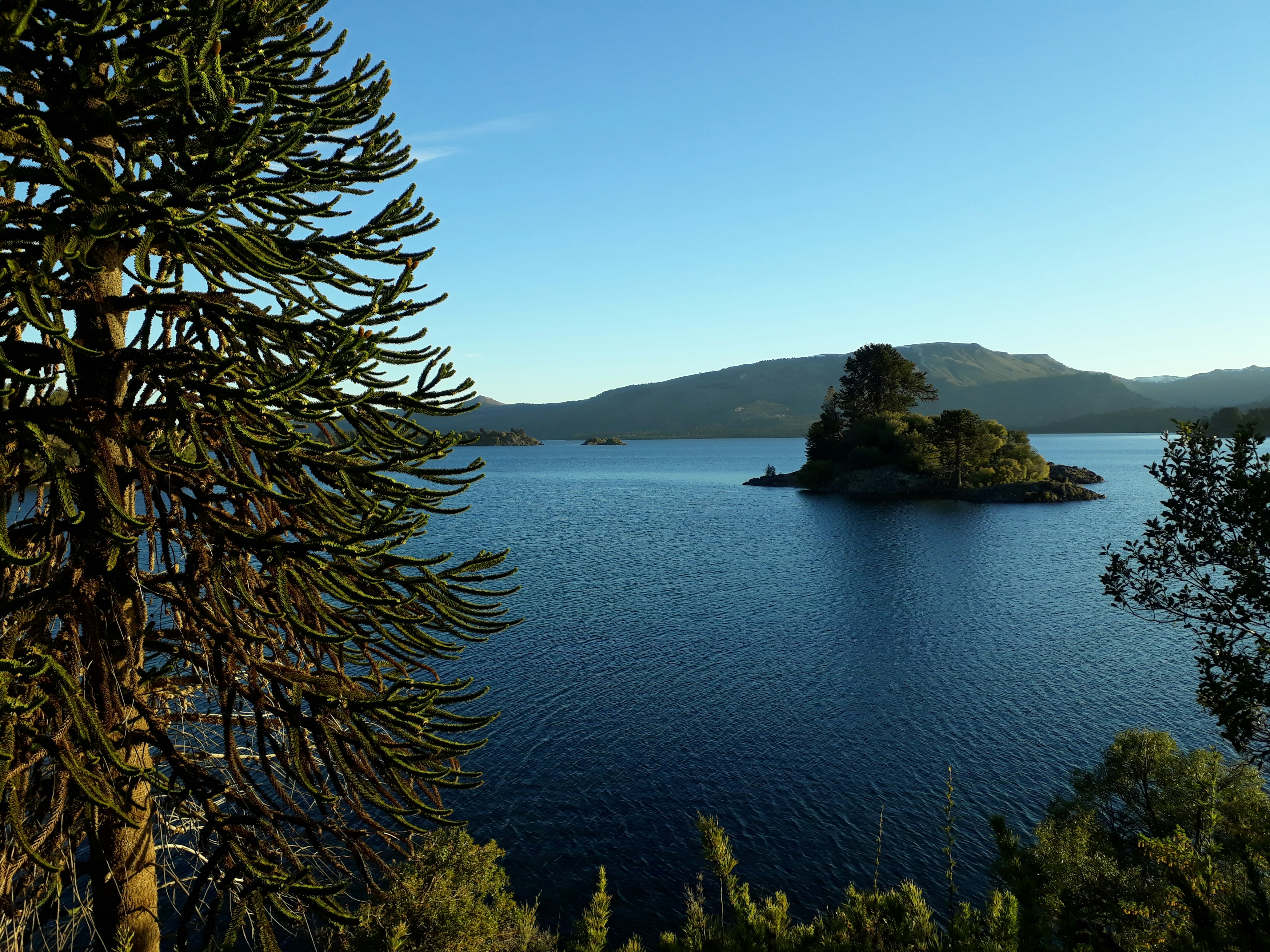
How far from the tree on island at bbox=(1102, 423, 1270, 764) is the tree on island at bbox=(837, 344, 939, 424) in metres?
109

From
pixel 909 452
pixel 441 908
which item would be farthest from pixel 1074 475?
pixel 441 908

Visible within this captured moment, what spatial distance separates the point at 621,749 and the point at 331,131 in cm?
2658

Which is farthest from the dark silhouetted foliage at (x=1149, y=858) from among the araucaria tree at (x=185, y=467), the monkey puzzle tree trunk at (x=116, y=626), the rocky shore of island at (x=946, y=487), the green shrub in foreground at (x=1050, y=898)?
the rocky shore of island at (x=946, y=487)

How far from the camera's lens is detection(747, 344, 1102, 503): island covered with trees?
106m

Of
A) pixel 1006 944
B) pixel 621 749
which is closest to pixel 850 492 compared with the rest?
pixel 621 749

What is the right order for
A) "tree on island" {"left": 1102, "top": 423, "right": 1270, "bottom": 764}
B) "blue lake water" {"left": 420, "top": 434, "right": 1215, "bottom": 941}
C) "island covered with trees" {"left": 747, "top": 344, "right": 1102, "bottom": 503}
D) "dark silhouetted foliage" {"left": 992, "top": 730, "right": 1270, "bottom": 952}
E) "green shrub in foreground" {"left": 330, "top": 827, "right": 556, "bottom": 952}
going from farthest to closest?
1. "island covered with trees" {"left": 747, "top": 344, "right": 1102, "bottom": 503}
2. "blue lake water" {"left": 420, "top": 434, "right": 1215, "bottom": 941}
3. "green shrub in foreground" {"left": 330, "top": 827, "right": 556, "bottom": 952}
4. "tree on island" {"left": 1102, "top": 423, "right": 1270, "bottom": 764}
5. "dark silhouetted foliage" {"left": 992, "top": 730, "right": 1270, "bottom": 952}

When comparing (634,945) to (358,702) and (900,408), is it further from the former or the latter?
(900,408)

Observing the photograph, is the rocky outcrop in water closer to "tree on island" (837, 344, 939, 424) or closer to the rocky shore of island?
the rocky shore of island

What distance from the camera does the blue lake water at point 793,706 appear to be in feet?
78.2

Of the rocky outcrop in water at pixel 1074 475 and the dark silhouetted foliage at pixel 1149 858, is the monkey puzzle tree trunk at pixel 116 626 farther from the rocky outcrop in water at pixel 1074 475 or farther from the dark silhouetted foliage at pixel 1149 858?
the rocky outcrop in water at pixel 1074 475

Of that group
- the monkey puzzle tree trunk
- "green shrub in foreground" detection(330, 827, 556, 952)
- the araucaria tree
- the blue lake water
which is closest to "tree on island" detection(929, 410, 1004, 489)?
the blue lake water

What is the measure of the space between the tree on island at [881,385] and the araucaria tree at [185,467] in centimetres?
11928

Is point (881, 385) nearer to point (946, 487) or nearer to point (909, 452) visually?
point (909, 452)

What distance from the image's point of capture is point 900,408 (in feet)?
409
